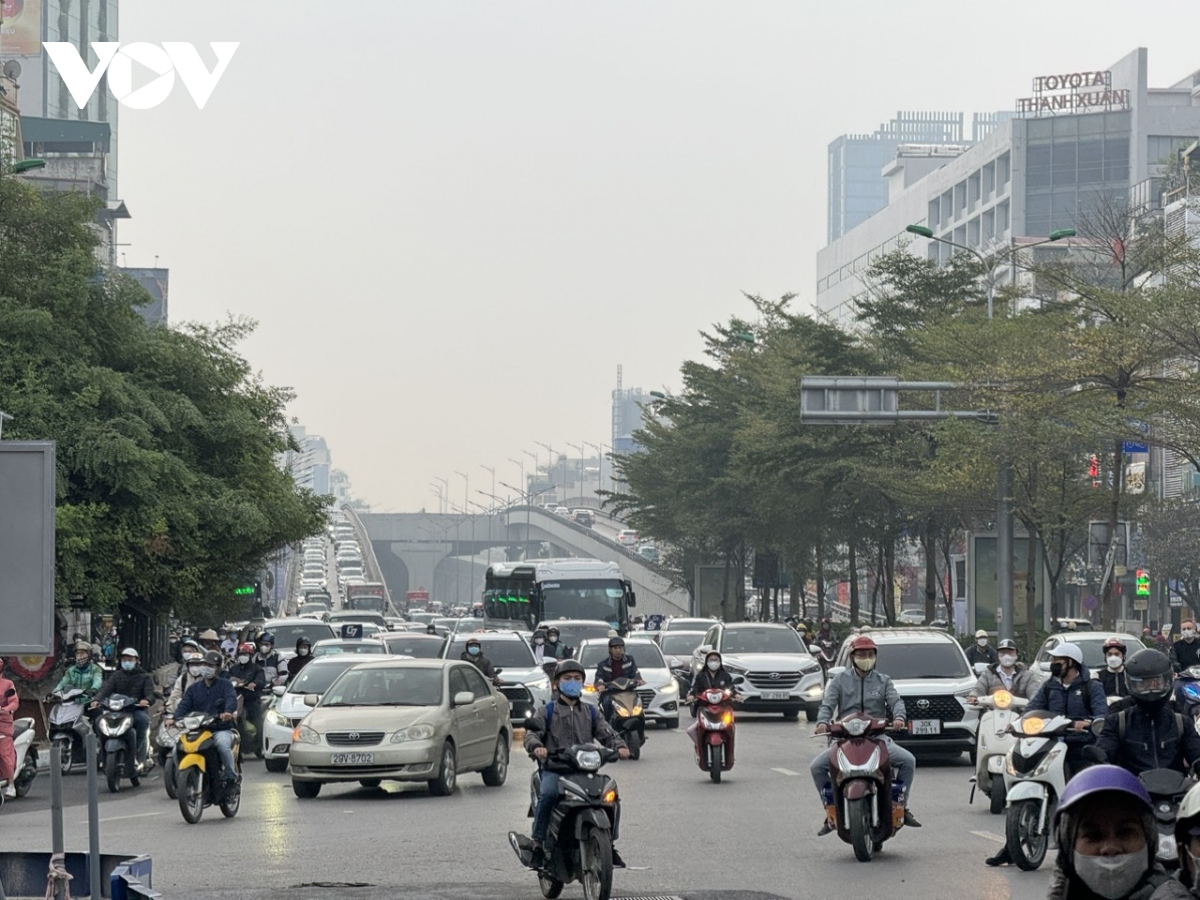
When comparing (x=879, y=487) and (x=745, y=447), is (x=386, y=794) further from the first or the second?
(x=745, y=447)

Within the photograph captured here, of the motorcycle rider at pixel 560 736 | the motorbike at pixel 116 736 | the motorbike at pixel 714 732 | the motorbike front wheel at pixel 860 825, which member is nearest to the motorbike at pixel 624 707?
the motorbike at pixel 714 732

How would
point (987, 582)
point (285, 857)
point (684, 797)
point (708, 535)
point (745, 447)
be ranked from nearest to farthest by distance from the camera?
point (285, 857), point (684, 797), point (987, 582), point (745, 447), point (708, 535)

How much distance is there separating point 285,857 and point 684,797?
594cm

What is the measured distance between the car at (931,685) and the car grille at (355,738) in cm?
559

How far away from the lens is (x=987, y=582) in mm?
46219

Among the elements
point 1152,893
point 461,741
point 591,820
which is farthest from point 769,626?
point 1152,893

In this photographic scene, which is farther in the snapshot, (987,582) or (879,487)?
(879,487)

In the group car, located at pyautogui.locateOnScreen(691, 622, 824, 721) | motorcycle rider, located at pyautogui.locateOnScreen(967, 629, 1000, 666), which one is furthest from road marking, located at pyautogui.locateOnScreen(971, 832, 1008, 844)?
car, located at pyautogui.locateOnScreen(691, 622, 824, 721)

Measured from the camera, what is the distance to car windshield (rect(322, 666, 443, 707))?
69.4ft

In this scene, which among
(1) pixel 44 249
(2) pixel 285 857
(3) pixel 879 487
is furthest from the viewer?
(3) pixel 879 487

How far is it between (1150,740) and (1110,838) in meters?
6.59

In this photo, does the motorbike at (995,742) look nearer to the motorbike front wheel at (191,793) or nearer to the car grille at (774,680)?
the motorbike front wheel at (191,793)

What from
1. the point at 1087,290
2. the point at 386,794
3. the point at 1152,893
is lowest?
the point at 386,794

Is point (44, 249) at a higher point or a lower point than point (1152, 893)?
higher
